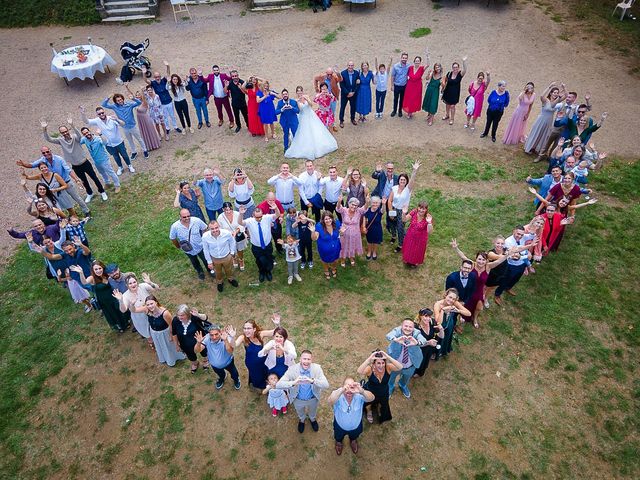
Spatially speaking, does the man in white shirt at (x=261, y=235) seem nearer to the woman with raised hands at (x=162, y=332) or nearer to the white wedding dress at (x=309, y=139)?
the woman with raised hands at (x=162, y=332)

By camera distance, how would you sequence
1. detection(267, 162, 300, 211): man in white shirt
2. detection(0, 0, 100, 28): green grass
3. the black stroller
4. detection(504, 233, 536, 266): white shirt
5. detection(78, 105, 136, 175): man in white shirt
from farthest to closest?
detection(0, 0, 100, 28): green grass < the black stroller < detection(78, 105, 136, 175): man in white shirt < detection(267, 162, 300, 211): man in white shirt < detection(504, 233, 536, 266): white shirt

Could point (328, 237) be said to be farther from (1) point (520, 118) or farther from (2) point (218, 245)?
(1) point (520, 118)

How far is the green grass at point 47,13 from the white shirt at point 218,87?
10.8 meters

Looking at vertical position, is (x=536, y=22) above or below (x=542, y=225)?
above

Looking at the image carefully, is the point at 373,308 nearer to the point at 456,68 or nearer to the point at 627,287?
the point at 627,287

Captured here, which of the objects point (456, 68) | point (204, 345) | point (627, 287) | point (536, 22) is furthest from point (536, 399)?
point (536, 22)

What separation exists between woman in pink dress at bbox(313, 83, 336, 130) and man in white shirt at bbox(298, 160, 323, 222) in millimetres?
3705

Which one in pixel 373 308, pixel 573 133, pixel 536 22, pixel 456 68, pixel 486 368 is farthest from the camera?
pixel 536 22

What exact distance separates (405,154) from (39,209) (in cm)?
872

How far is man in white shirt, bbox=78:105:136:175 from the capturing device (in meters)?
11.1

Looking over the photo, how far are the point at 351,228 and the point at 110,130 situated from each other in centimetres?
692

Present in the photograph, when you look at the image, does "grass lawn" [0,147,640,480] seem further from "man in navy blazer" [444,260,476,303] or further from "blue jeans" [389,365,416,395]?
"man in navy blazer" [444,260,476,303]

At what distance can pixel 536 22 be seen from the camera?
693 inches

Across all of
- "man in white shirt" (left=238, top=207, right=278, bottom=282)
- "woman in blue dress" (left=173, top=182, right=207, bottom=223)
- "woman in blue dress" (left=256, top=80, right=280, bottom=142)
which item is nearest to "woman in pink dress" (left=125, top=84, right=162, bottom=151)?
"woman in blue dress" (left=256, top=80, right=280, bottom=142)
